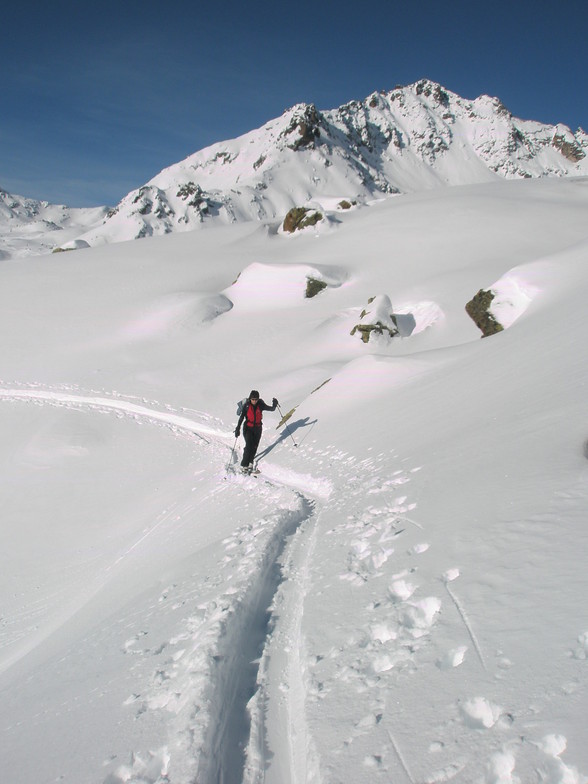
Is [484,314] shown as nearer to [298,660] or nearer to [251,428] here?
[251,428]

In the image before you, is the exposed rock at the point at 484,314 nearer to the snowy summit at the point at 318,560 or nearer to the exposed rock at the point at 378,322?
the snowy summit at the point at 318,560

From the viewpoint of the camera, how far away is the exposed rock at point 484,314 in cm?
1459

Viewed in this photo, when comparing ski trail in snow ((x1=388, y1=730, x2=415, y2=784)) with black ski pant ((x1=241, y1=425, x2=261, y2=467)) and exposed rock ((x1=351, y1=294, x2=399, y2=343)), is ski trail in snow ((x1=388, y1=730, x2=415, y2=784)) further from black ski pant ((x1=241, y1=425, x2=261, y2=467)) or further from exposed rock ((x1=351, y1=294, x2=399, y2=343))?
exposed rock ((x1=351, y1=294, x2=399, y2=343))

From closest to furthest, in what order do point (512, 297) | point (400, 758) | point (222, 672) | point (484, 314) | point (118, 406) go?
point (400, 758) → point (222, 672) → point (512, 297) → point (484, 314) → point (118, 406)

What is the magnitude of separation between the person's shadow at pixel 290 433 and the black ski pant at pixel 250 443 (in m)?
0.95

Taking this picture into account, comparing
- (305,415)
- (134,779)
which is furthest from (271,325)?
(134,779)

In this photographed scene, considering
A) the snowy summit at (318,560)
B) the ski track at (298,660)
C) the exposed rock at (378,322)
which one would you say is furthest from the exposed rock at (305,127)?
the ski track at (298,660)

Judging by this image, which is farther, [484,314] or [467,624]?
[484,314]

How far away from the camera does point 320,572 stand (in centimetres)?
501

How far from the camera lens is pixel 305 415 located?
13.0 metres

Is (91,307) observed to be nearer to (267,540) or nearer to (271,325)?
(271,325)

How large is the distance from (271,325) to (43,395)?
10.6m

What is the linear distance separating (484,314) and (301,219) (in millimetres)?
29811

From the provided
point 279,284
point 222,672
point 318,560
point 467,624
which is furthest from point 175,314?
point 467,624
